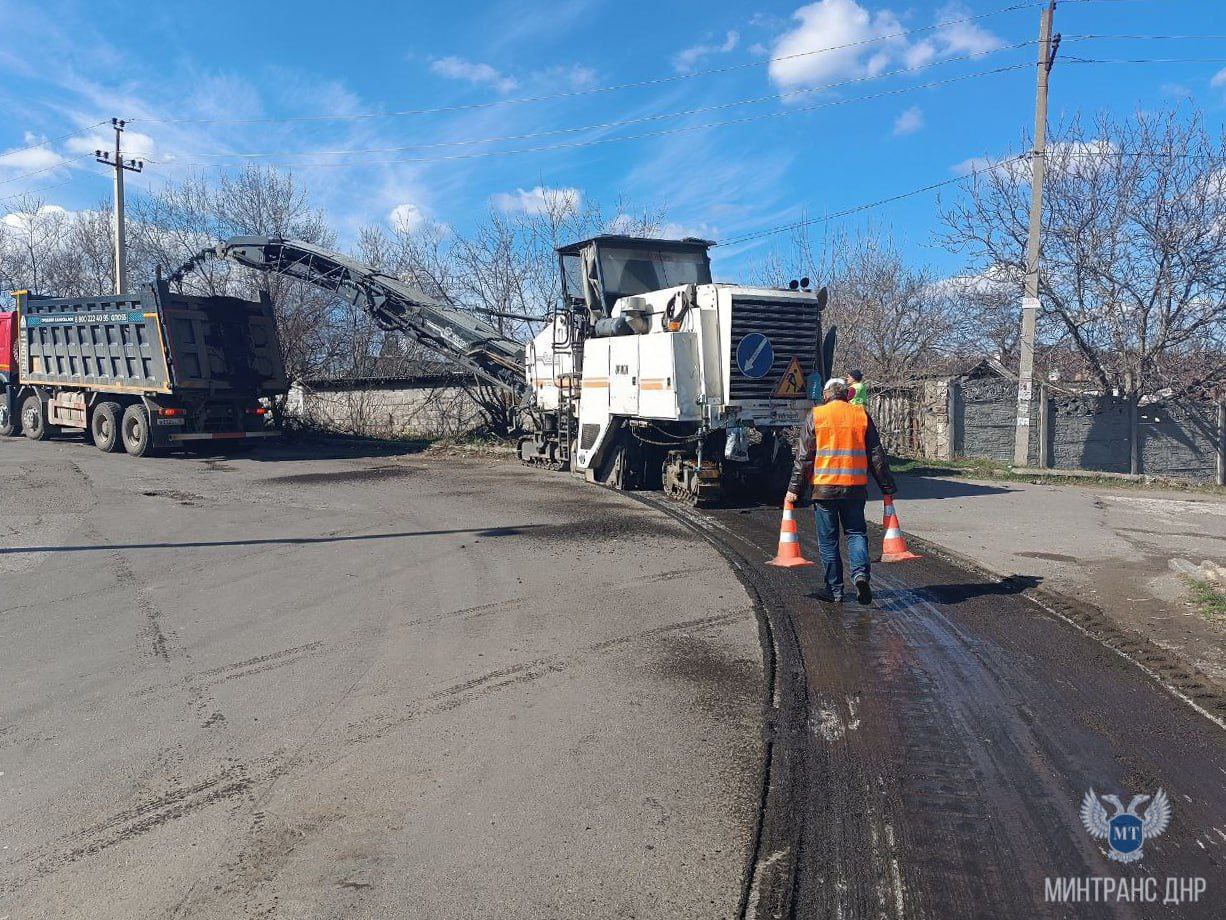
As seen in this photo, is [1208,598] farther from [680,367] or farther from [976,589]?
[680,367]

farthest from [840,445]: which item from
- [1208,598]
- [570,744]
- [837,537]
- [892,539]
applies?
[570,744]

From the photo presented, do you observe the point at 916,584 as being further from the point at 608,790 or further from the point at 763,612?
the point at 608,790

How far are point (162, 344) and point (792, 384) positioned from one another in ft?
39.1

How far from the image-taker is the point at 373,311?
1841 centimetres

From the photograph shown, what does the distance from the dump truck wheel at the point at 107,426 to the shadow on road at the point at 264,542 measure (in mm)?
9846

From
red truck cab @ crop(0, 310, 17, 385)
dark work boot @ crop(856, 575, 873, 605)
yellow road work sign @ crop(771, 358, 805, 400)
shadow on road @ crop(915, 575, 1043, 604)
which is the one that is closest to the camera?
dark work boot @ crop(856, 575, 873, 605)

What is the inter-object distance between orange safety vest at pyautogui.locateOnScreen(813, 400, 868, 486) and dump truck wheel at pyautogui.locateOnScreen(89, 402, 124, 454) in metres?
15.9

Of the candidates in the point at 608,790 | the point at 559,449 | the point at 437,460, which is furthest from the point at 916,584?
the point at 437,460

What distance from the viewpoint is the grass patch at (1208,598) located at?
21.0 ft

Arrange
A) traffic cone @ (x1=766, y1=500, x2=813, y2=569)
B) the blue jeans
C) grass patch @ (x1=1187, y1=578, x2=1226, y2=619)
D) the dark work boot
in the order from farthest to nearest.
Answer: traffic cone @ (x1=766, y1=500, x2=813, y2=569) < the blue jeans < the dark work boot < grass patch @ (x1=1187, y1=578, x2=1226, y2=619)

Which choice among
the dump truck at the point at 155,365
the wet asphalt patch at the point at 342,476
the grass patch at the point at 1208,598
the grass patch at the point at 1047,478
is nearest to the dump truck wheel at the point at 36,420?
the dump truck at the point at 155,365

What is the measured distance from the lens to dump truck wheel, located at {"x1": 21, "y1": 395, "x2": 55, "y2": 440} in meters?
20.4

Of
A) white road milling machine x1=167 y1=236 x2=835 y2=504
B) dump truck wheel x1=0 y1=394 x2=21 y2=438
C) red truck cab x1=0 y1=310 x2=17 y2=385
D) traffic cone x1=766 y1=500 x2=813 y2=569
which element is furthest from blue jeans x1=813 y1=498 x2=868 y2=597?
dump truck wheel x1=0 y1=394 x2=21 y2=438

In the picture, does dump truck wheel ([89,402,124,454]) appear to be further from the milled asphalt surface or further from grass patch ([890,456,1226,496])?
grass patch ([890,456,1226,496])
